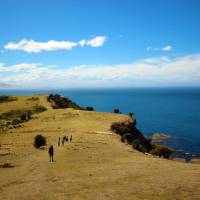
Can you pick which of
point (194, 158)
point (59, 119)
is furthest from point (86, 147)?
point (194, 158)

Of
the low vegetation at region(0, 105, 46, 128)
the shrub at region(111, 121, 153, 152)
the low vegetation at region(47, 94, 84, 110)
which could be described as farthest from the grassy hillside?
the low vegetation at region(47, 94, 84, 110)

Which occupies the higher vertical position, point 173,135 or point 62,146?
point 62,146

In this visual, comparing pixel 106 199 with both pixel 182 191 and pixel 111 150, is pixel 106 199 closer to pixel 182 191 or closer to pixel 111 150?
pixel 182 191

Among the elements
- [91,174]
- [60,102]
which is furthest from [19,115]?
[91,174]

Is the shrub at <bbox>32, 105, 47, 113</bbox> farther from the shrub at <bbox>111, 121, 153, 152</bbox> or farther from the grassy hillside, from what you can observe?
the grassy hillside

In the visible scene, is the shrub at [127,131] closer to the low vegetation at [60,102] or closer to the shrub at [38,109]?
the shrub at [38,109]

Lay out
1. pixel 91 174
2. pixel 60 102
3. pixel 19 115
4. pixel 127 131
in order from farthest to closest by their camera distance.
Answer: pixel 60 102 < pixel 19 115 < pixel 127 131 < pixel 91 174

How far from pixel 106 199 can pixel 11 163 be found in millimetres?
16260

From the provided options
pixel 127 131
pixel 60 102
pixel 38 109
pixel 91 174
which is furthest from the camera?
pixel 60 102

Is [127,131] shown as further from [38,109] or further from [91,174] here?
[91,174]

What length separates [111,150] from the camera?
131ft

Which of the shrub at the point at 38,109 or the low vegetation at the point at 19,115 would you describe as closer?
the low vegetation at the point at 19,115

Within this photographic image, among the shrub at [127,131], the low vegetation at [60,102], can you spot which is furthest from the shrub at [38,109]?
the shrub at [127,131]

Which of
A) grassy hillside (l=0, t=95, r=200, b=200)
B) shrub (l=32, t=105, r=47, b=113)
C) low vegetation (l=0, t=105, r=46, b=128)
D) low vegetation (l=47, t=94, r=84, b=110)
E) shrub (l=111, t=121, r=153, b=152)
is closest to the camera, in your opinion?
grassy hillside (l=0, t=95, r=200, b=200)
